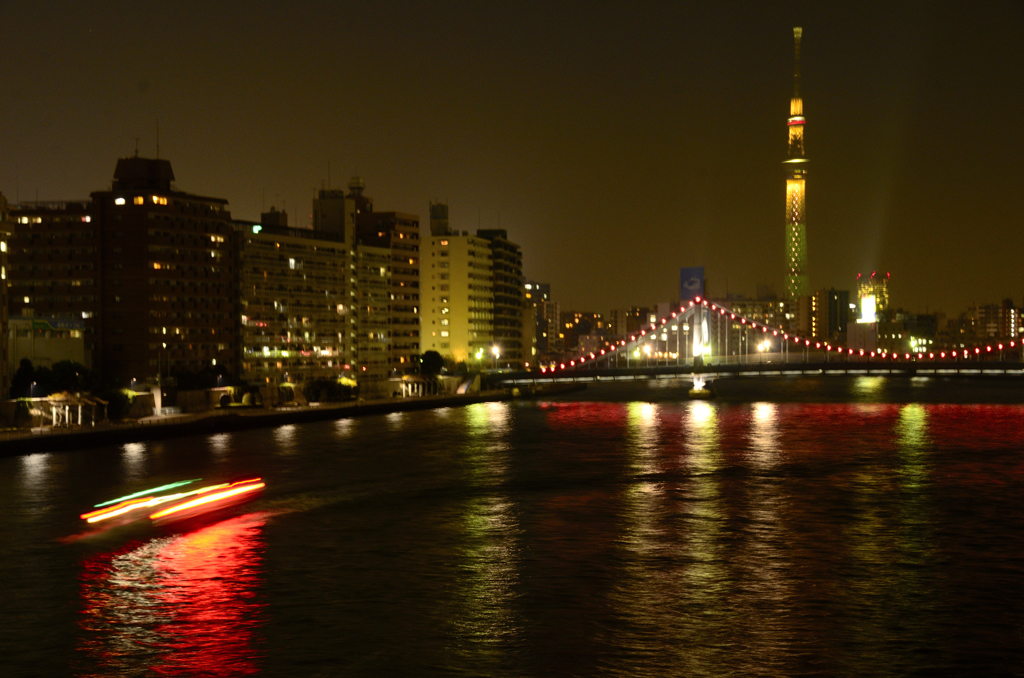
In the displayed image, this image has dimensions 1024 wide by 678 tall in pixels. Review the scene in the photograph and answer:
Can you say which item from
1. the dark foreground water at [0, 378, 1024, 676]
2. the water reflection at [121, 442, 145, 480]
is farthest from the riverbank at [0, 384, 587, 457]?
the dark foreground water at [0, 378, 1024, 676]

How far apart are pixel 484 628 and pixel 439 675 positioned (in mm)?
1639

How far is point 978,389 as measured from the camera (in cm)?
7069

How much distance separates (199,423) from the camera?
37.3 meters

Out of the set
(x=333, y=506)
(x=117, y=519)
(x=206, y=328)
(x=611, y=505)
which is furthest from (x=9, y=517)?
(x=206, y=328)

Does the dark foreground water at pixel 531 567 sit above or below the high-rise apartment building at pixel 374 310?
below

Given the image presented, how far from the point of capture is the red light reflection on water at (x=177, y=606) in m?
10.3

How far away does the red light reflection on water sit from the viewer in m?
10.3

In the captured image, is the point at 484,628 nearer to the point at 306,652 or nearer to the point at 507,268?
the point at 306,652

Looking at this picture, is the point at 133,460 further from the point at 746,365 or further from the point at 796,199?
the point at 796,199

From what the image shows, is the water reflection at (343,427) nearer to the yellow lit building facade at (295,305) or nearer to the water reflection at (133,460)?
the water reflection at (133,460)

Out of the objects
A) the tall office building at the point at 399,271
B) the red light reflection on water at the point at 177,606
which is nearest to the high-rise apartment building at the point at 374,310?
the tall office building at the point at 399,271

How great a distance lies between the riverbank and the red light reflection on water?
49.5 feet

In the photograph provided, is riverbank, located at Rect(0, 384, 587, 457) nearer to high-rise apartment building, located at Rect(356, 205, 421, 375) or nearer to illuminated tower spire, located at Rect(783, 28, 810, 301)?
high-rise apartment building, located at Rect(356, 205, 421, 375)

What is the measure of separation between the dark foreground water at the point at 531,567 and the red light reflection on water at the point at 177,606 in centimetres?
4
